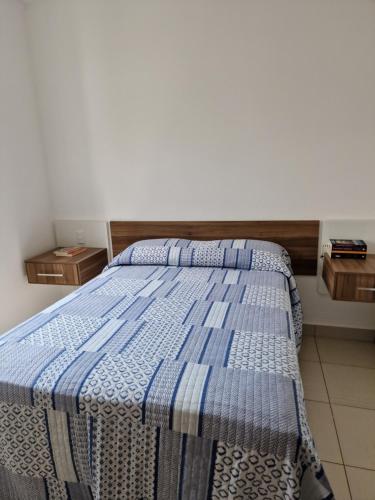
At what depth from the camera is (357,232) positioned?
2.18 m

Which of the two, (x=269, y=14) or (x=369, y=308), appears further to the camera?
(x=369, y=308)

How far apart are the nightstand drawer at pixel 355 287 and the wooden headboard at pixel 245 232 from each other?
1.42 feet

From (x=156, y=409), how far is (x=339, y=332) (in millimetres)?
1842

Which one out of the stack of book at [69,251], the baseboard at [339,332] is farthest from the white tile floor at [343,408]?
the stack of book at [69,251]

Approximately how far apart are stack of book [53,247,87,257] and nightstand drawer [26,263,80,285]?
151 mm

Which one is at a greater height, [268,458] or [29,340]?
[29,340]

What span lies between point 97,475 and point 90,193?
2026mm

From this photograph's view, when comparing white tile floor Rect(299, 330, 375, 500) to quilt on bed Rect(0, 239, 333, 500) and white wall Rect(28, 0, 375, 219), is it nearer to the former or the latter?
quilt on bed Rect(0, 239, 333, 500)

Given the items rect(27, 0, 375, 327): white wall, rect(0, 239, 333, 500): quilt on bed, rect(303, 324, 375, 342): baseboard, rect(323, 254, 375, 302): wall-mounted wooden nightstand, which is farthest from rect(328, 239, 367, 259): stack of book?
rect(0, 239, 333, 500): quilt on bed

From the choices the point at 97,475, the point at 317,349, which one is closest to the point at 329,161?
the point at 317,349

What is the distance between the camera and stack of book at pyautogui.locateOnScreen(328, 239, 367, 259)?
2053mm

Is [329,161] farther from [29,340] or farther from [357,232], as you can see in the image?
[29,340]

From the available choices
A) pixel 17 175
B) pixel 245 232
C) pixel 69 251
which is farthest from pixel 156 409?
pixel 17 175

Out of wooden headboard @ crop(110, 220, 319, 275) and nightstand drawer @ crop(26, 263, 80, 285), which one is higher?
wooden headboard @ crop(110, 220, 319, 275)
